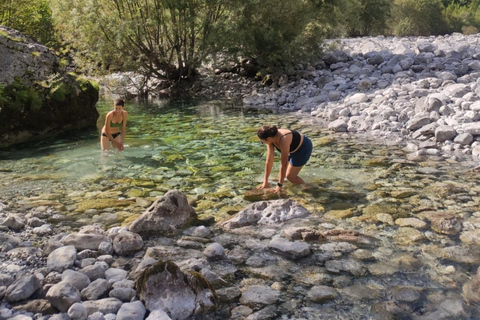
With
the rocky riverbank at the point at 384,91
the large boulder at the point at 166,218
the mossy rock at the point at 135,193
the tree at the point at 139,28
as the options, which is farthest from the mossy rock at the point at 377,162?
the tree at the point at 139,28

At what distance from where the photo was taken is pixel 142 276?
401cm

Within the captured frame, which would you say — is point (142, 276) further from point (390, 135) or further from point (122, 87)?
point (122, 87)

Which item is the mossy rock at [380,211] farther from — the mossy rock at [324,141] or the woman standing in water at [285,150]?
the mossy rock at [324,141]

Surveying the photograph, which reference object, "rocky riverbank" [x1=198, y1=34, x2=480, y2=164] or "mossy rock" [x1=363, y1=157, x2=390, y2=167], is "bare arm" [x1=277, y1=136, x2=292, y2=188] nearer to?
"mossy rock" [x1=363, y1=157, x2=390, y2=167]

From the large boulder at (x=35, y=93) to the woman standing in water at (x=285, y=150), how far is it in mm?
7656

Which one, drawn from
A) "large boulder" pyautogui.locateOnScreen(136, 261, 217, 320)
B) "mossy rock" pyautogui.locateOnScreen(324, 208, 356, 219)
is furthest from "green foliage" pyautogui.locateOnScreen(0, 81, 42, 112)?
"large boulder" pyautogui.locateOnScreen(136, 261, 217, 320)

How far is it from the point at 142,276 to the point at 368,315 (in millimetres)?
2038

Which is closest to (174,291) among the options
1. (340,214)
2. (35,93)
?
(340,214)

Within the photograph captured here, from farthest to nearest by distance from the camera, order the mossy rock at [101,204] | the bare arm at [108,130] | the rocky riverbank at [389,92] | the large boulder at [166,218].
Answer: the rocky riverbank at [389,92]
the bare arm at [108,130]
the mossy rock at [101,204]
the large boulder at [166,218]

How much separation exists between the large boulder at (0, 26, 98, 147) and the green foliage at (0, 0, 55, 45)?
9.00 m

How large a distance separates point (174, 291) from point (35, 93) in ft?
32.9

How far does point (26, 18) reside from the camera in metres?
21.8

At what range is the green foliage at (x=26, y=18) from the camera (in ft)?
66.7

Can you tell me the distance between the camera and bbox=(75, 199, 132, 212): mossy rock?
21.5 ft
